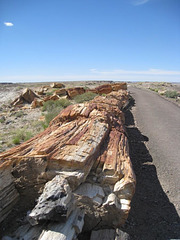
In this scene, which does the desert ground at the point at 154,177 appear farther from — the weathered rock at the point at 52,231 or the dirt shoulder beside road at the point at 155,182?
the weathered rock at the point at 52,231

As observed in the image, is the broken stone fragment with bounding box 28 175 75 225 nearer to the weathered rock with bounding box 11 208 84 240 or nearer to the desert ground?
the weathered rock with bounding box 11 208 84 240

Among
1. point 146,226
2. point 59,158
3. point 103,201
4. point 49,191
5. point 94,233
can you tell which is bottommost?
point 146,226

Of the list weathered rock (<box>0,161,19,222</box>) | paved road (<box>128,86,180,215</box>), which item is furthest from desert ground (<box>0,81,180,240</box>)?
weathered rock (<box>0,161,19,222</box>)

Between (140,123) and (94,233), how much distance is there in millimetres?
9683

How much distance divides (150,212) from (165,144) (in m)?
4.75

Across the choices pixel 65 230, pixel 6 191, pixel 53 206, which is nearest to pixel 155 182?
pixel 65 230

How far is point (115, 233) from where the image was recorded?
343cm

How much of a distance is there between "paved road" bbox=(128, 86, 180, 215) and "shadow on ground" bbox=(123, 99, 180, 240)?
229mm

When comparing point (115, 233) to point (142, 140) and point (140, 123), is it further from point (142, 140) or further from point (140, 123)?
point (140, 123)

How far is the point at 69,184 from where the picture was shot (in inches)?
142

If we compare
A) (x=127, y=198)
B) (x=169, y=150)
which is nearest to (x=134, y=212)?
(x=127, y=198)

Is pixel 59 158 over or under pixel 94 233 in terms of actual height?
over

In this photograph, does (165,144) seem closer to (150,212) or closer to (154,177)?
(154,177)

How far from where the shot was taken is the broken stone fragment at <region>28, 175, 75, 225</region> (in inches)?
112
